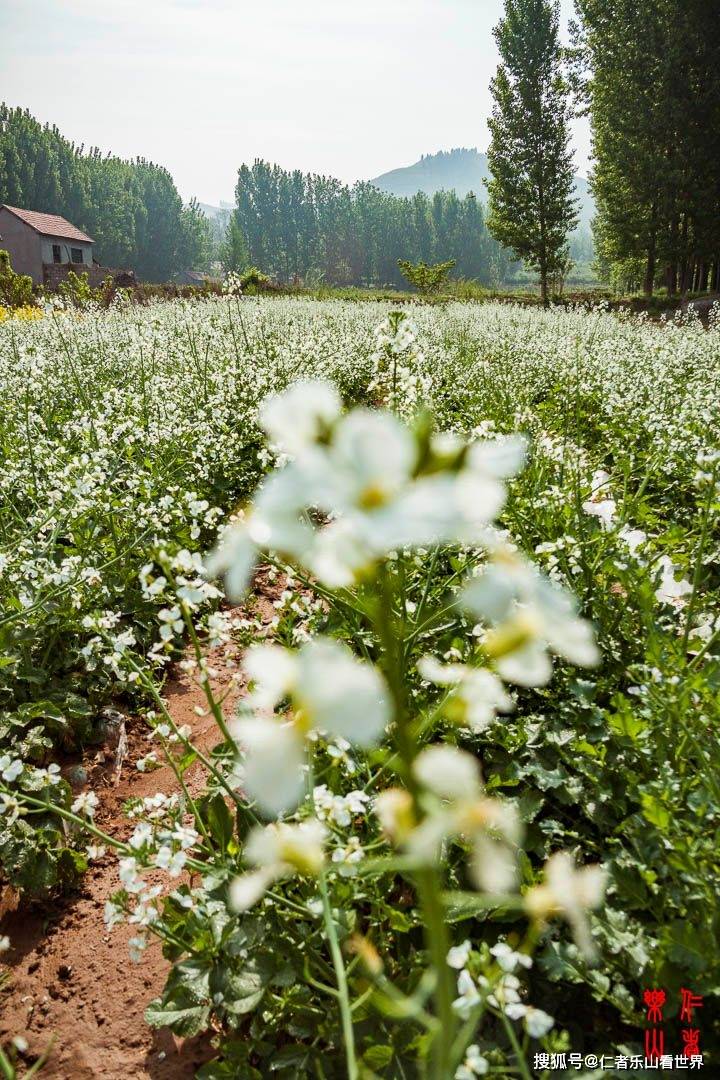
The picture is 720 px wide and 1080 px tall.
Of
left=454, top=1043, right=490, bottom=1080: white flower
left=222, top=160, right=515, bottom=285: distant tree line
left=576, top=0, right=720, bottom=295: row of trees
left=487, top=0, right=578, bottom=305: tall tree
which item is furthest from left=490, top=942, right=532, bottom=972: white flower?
left=222, top=160, right=515, bottom=285: distant tree line

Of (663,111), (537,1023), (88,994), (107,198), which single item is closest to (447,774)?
(537,1023)

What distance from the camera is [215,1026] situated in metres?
1.94

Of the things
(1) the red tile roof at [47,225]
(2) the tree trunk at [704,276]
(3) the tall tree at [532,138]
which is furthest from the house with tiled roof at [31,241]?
(2) the tree trunk at [704,276]

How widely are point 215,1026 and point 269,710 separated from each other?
130 centimetres

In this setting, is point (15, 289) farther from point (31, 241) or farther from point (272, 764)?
point (31, 241)

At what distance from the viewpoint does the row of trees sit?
882 inches

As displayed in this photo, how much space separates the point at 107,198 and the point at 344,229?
35815mm

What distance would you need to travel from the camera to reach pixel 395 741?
5.83 ft

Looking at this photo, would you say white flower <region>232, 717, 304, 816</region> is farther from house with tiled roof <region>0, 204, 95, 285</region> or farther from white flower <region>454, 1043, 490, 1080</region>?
house with tiled roof <region>0, 204, 95, 285</region>

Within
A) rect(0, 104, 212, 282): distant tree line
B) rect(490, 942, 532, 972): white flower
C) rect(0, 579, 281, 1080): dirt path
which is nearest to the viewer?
rect(490, 942, 532, 972): white flower

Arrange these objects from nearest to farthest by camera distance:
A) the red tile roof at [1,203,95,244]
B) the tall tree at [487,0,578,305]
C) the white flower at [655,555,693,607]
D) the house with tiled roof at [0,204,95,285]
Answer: the white flower at [655,555,693,607] → the tall tree at [487,0,578,305] → the house with tiled roof at [0,204,95,285] → the red tile roof at [1,203,95,244]

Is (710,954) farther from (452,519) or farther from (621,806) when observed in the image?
(452,519)

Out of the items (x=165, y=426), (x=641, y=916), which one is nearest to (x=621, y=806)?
(x=641, y=916)

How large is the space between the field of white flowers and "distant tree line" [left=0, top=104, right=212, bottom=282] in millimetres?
85048
